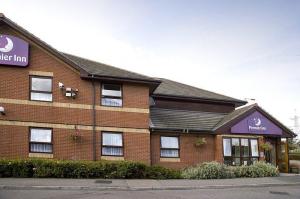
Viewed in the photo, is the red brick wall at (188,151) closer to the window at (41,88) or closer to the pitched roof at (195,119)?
the pitched roof at (195,119)

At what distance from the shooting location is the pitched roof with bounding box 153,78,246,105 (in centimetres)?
2758

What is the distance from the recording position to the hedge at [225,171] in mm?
21703

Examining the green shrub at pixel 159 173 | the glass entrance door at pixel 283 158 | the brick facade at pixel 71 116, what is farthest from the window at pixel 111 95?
the glass entrance door at pixel 283 158

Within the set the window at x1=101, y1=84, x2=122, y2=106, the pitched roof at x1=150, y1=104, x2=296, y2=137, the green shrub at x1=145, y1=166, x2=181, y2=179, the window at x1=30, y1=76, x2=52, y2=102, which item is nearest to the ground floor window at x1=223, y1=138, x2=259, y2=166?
the pitched roof at x1=150, y1=104, x2=296, y2=137

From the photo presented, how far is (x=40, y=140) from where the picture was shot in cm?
2183

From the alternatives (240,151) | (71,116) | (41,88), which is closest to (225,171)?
(240,151)

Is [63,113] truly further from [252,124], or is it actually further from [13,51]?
[252,124]

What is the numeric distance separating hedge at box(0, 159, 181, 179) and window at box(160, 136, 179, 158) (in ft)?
11.2

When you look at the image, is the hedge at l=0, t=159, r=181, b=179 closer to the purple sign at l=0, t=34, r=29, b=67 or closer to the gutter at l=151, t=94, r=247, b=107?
the purple sign at l=0, t=34, r=29, b=67

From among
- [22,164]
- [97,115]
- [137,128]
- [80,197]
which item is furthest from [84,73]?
[80,197]

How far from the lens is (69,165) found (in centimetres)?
1950

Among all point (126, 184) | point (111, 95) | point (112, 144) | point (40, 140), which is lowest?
point (126, 184)

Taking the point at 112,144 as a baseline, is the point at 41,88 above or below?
above

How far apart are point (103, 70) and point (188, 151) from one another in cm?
695
